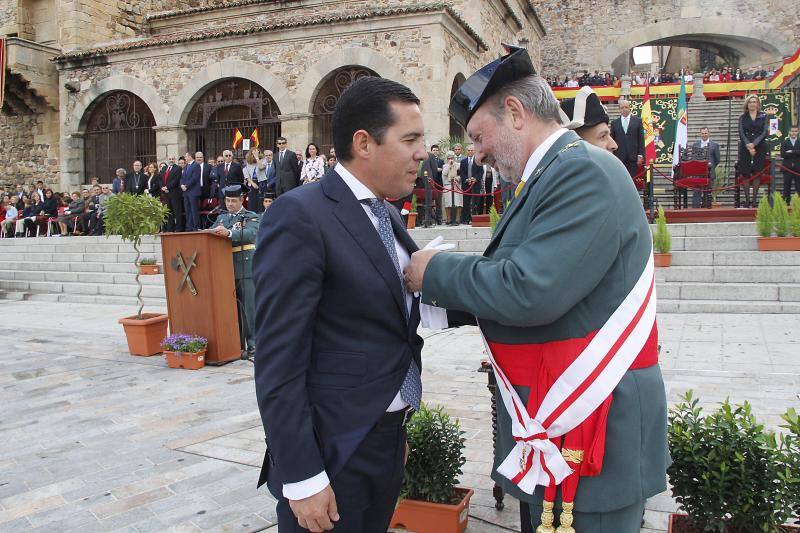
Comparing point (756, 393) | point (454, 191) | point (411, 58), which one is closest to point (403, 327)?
point (756, 393)

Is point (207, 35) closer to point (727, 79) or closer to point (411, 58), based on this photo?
point (411, 58)

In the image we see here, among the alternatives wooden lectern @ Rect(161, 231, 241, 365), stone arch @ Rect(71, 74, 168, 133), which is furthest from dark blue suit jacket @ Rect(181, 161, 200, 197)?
wooden lectern @ Rect(161, 231, 241, 365)

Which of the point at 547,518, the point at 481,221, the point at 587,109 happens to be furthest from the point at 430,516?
the point at 481,221

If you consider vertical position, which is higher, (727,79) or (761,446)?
(727,79)

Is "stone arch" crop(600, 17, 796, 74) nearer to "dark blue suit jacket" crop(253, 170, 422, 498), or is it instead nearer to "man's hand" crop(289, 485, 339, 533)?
"dark blue suit jacket" crop(253, 170, 422, 498)

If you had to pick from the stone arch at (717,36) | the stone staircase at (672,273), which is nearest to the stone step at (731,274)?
the stone staircase at (672,273)

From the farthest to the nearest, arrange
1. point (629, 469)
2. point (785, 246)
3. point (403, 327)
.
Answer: point (785, 246) < point (403, 327) < point (629, 469)

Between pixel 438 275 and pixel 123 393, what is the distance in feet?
16.7

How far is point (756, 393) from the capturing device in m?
5.16

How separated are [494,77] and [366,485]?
3.94 ft

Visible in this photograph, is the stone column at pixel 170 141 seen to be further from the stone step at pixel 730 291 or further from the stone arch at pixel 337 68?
the stone step at pixel 730 291

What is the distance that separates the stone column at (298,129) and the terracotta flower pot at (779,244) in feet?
37.3

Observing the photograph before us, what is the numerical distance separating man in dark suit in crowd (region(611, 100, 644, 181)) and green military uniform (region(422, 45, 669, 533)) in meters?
11.2

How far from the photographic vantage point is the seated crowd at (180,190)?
1411cm
